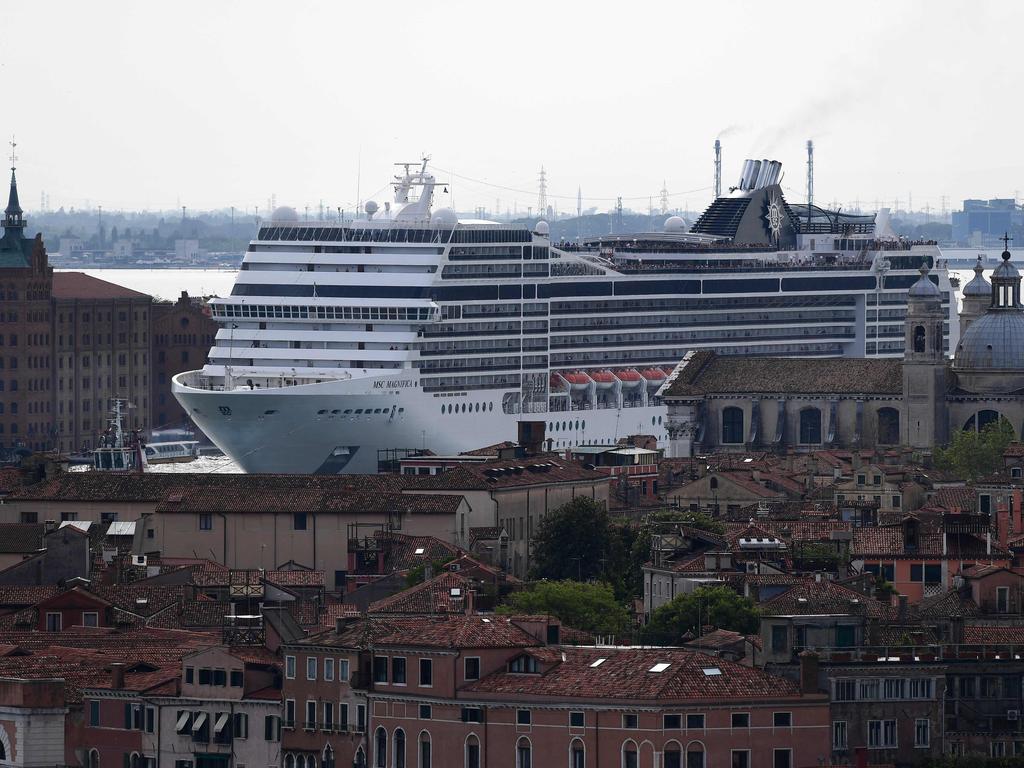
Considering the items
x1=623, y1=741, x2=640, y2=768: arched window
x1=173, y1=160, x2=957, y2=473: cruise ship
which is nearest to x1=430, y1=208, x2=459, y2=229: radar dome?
x1=173, y1=160, x2=957, y2=473: cruise ship

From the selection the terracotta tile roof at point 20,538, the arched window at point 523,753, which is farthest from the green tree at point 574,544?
the arched window at point 523,753

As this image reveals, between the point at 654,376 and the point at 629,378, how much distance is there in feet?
6.16

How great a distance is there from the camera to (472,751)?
49.0m

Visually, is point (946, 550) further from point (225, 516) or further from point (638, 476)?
point (638, 476)

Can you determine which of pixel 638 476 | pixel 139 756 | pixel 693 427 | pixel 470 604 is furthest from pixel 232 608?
pixel 693 427

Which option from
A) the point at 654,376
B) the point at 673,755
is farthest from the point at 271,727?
the point at 654,376

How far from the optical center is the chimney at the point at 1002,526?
72344 millimetres

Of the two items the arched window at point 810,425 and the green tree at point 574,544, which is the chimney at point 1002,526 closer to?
the green tree at point 574,544

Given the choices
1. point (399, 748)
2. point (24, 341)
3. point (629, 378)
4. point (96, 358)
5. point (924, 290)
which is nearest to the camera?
point (399, 748)

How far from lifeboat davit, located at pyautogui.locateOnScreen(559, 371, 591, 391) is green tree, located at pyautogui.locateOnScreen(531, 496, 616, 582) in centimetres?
6242

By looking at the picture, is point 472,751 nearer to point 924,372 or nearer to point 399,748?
point 399,748

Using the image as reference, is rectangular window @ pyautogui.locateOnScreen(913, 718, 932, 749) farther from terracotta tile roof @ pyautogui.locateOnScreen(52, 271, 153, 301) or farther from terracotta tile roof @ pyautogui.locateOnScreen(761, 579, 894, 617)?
terracotta tile roof @ pyautogui.locateOnScreen(52, 271, 153, 301)

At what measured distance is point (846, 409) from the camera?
135 metres

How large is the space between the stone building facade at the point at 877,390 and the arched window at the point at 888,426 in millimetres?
32
